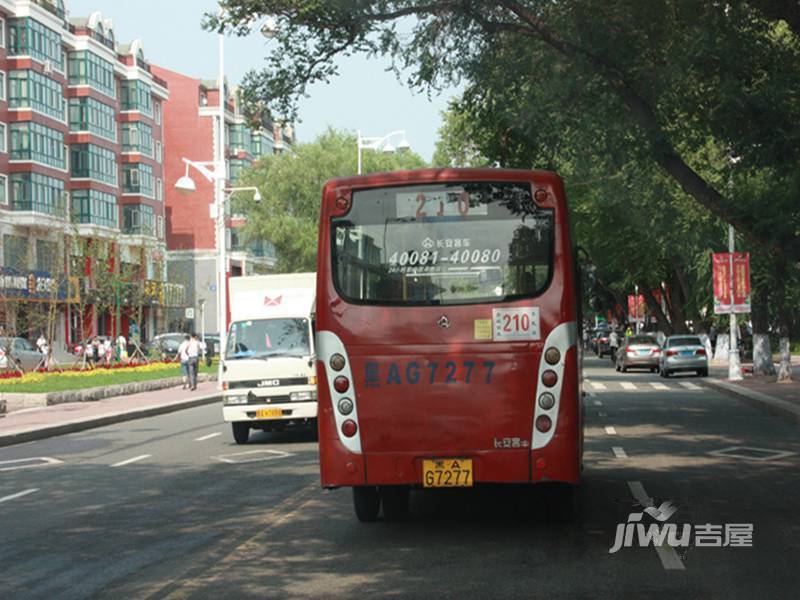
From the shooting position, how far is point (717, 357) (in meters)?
60.7

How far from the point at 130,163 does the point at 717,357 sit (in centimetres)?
3683

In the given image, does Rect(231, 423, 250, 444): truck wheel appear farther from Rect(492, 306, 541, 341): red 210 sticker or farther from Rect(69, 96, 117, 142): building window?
Rect(69, 96, 117, 142): building window

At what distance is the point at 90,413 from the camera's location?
92.8 feet

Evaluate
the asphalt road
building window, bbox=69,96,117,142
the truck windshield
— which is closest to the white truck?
the truck windshield

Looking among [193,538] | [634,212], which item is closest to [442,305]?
[193,538]

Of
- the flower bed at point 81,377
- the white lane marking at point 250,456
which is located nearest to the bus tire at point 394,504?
the white lane marking at point 250,456

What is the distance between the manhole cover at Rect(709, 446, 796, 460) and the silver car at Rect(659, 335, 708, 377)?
26.6 metres

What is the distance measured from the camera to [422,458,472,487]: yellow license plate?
10.4 meters

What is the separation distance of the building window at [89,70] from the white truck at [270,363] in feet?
168

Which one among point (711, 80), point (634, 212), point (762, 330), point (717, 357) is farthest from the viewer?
point (717, 357)

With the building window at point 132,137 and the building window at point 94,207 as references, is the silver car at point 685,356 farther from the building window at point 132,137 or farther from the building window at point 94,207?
the building window at point 132,137

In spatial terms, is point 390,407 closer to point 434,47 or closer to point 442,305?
point 442,305

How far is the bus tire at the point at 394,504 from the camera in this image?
11727 millimetres

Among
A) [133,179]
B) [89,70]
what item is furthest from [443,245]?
[133,179]
